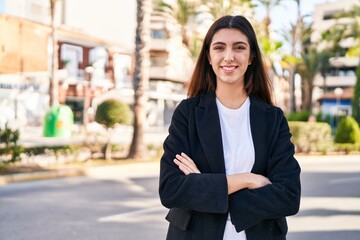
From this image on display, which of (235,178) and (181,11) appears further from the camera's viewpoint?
(181,11)

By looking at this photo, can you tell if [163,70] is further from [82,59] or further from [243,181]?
[243,181]

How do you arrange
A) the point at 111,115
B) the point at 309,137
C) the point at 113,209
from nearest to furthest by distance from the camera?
the point at 113,209 < the point at 111,115 < the point at 309,137

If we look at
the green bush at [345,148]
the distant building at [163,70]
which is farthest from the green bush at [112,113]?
the distant building at [163,70]

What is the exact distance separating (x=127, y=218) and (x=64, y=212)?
105 cm

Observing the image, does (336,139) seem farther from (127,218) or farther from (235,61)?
(235,61)

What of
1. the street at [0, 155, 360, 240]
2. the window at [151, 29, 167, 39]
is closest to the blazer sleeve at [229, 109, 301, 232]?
the street at [0, 155, 360, 240]

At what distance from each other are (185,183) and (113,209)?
21.0 feet

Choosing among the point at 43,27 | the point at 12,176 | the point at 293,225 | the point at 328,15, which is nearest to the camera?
the point at 293,225

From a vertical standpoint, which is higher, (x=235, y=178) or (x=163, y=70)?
(x=163, y=70)

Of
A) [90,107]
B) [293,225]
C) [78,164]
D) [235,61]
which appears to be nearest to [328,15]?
[90,107]

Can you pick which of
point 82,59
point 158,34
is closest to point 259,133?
point 82,59

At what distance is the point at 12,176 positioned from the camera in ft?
36.9

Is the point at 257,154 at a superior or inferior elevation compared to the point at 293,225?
superior

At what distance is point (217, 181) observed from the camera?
6.65 feet
